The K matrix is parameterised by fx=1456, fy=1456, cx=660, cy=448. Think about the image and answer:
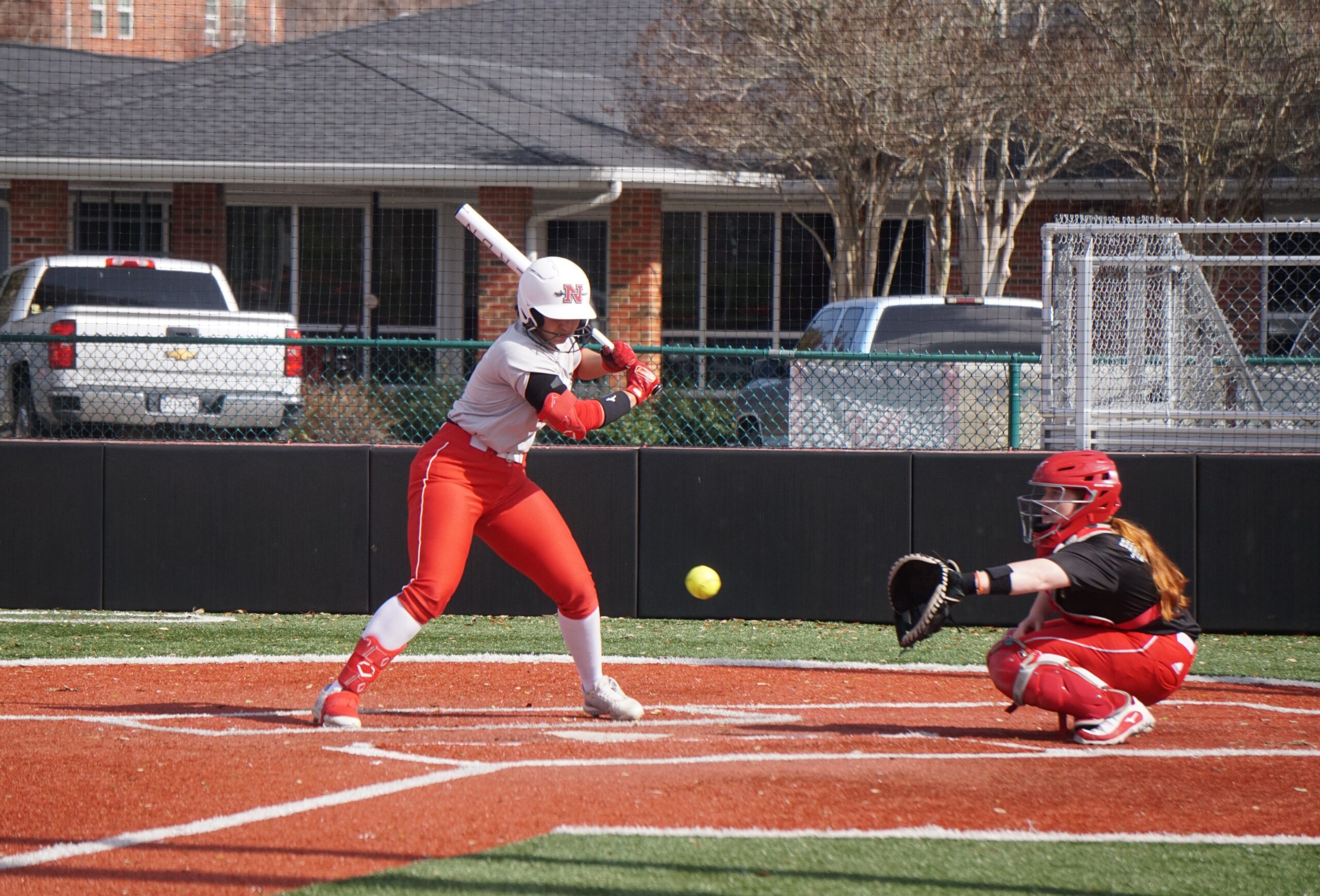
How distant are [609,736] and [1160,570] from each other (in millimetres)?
2126

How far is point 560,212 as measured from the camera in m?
17.3

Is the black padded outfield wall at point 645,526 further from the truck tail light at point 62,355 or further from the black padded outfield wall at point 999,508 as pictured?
the truck tail light at point 62,355

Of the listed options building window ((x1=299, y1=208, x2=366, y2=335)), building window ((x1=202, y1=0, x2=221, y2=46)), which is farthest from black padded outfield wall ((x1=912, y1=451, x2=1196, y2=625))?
building window ((x1=202, y1=0, x2=221, y2=46))

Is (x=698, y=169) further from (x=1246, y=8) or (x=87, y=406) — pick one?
(x=87, y=406)

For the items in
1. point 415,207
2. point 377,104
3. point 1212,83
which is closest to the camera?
point 1212,83

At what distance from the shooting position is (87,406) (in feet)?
31.5

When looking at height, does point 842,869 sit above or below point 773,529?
below

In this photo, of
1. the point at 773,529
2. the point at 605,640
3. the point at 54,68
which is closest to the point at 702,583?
the point at 605,640

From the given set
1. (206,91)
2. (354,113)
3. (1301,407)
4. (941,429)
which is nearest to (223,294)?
(354,113)

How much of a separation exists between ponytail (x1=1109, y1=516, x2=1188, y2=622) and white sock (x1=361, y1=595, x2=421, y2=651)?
104 inches

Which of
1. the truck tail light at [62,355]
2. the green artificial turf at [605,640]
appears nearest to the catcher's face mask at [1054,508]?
the green artificial turf at [605,640]

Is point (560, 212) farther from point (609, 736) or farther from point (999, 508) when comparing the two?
point (609, 736)

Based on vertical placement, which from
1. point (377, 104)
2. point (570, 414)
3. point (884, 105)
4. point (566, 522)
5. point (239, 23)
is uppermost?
point (239, 23)

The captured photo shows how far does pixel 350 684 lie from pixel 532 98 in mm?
15070
